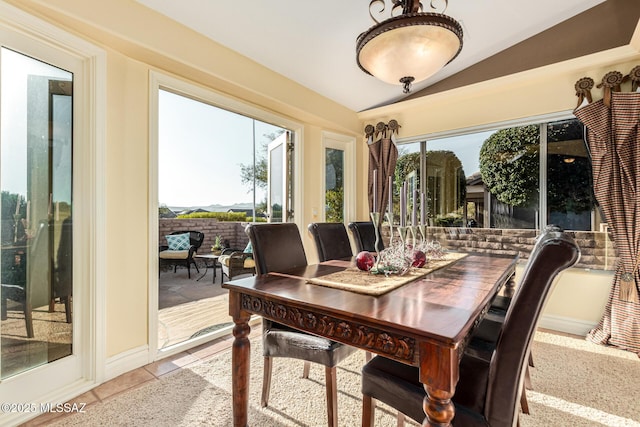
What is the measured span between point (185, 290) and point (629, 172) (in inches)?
205

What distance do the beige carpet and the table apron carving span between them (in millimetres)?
732

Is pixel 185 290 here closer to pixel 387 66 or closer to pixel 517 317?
pixel 387 66

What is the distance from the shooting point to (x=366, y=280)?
4.81ft

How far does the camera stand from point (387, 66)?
1678 millimetres

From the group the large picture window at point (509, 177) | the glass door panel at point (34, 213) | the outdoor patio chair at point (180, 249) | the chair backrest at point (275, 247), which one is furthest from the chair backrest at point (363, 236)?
the outdoor patio chair at point (180, 249)

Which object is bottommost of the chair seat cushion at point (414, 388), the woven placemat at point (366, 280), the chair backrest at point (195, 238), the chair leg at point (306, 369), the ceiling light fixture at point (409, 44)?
the chair leg at point (306, 369)

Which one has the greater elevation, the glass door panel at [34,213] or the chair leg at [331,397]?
the glass door panel at [34,213]

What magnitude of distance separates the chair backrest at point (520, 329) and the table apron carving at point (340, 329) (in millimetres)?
267

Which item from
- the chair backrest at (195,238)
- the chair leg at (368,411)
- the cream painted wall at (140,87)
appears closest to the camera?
the chair leg at (368,411)

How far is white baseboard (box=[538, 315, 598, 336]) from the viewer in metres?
2.72

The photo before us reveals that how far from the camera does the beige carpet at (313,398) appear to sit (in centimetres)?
158

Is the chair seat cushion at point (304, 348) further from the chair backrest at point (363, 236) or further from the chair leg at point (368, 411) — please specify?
the chair backrest at point (363, 236)

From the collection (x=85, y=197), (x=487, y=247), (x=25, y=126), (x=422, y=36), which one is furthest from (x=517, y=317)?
(x=487, y=247)

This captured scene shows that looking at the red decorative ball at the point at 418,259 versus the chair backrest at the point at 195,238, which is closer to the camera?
the red decorative ball at the point at 418,259
